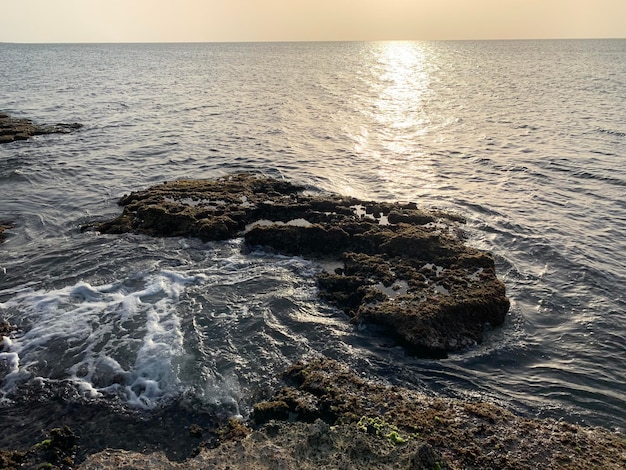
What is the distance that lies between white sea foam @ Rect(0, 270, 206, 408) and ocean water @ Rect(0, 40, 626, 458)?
5 cm

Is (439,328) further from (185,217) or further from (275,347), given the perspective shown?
(185,217)

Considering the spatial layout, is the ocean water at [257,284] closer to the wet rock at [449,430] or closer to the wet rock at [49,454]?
the wet rock at [49,454]

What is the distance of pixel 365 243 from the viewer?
1625cm

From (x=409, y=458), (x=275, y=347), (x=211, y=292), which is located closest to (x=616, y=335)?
(x=409, y=458)

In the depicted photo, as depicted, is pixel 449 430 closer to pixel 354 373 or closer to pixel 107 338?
pixel 354 373

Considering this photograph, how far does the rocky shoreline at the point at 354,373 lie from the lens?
764cm

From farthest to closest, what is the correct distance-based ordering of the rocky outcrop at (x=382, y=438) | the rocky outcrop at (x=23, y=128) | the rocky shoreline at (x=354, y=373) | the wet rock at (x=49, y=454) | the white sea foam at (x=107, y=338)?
the rocky outcrop at (x=23, y=128), the white sea foam at (x=107, y=338), the wet rock at (x=49, y=454), the rocky shoreline at (x=354, y=373), the rocky outcrop at (x=382, y=438)

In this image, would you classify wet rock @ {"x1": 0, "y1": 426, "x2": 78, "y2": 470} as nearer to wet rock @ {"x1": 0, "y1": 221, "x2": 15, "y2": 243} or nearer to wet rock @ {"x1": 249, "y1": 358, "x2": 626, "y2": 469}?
wet rock @ {"x1": 249, "y1": 358, "x2": 626, "y2": 469}

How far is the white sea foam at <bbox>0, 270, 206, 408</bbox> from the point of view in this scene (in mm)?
9961

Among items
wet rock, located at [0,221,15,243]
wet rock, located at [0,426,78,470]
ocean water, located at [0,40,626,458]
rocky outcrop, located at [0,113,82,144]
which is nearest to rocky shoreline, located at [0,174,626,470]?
wet rock, located at [0,426,78,470]

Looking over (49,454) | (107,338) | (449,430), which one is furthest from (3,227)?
(449,430)

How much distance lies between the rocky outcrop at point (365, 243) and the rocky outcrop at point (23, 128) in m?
17.8

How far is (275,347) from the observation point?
36.8ft

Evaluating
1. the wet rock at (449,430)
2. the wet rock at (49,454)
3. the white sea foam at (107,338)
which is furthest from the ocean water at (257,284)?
the wet rock at (449,430)
